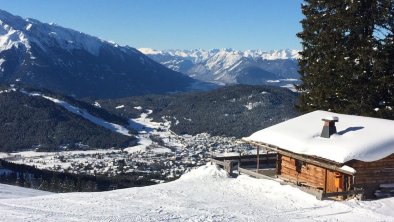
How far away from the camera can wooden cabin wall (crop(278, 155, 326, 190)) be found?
31.3 m

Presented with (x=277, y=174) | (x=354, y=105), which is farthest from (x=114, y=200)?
(x=354, y=105)

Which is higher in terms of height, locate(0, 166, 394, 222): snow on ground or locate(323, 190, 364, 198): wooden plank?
locate(323, 190, 364, 198): wooden plank

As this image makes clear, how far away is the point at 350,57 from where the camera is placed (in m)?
38.4

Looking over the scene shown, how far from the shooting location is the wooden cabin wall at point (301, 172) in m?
31.3

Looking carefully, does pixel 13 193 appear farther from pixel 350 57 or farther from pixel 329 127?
pixel 350 57

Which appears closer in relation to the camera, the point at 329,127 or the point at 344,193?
the point at 344,193

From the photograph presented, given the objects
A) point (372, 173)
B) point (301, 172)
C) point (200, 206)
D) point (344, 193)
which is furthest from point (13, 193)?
point (372, 173)

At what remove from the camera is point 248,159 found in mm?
39500

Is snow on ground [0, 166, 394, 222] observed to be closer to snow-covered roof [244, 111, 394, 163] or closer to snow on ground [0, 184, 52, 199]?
snow-covered roof [244, 111, 394, 163]

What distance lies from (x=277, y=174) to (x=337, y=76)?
9091mm

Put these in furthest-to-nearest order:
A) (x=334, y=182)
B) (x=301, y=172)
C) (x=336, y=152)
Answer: (x=301, y=172)
(x=334, y=182)
(x=336, y=152)

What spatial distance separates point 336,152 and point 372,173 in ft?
8.46

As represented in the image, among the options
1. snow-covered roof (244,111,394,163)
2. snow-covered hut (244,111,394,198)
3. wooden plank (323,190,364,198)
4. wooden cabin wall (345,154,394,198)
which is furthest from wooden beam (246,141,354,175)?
wooden plank (323,190,364,198)

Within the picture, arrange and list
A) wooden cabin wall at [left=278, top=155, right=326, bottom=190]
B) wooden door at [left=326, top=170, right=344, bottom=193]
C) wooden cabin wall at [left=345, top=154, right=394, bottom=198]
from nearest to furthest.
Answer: wooden cabin wall at [left=345, top=154, right=394, bottom=198] < wooden door at [left=326, top=170, right=344, bottom=193] < wooden cabin wall at [left=278, top=155, right=326, bottom=190]
